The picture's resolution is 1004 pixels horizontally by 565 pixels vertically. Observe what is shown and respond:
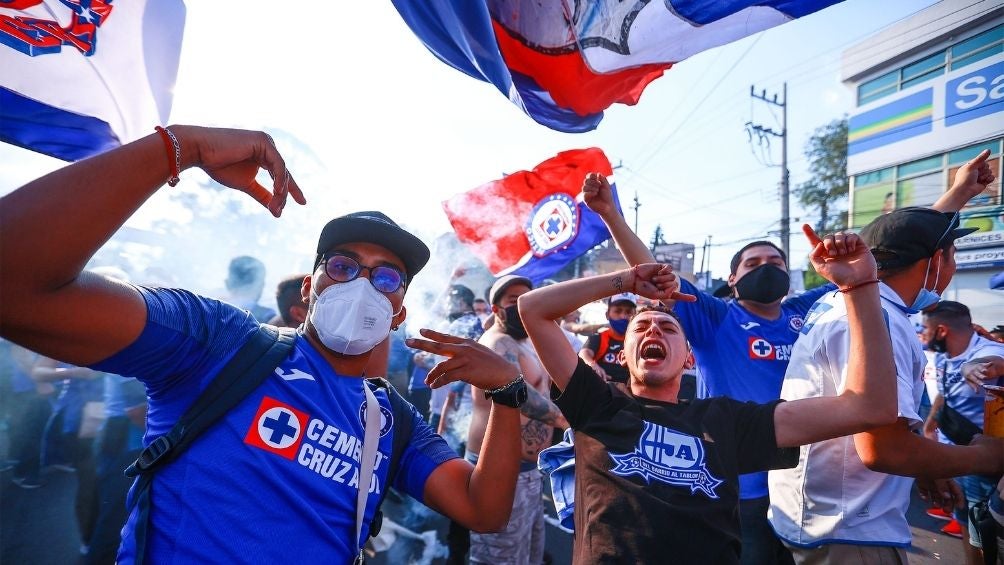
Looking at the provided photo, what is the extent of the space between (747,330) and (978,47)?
70.7ft

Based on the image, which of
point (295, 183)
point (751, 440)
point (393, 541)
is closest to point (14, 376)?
point (393, 541)

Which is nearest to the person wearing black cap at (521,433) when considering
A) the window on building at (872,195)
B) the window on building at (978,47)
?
the window on building at (978,47)

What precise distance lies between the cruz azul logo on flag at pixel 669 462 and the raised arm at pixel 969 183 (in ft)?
7.34

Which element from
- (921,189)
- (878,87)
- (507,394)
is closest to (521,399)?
(507,394)

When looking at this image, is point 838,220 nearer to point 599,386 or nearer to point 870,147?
point 870,147

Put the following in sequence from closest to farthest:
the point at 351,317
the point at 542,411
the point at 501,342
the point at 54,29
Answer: the point at 351,317
the point at 54,29
the point at 542,411
the point at 501,342

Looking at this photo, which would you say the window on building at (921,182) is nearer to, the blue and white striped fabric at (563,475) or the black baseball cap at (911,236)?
the black baseball cap at (911,236)

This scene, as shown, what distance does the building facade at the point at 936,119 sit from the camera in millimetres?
15938

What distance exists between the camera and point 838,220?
29672mm

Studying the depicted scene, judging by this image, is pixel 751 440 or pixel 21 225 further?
pixel 751 440

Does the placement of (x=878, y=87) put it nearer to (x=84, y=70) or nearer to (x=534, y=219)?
(x=534, y=219)

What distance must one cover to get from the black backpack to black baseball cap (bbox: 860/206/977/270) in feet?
8.44

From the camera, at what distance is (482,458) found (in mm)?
1720

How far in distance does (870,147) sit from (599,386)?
2489cm
